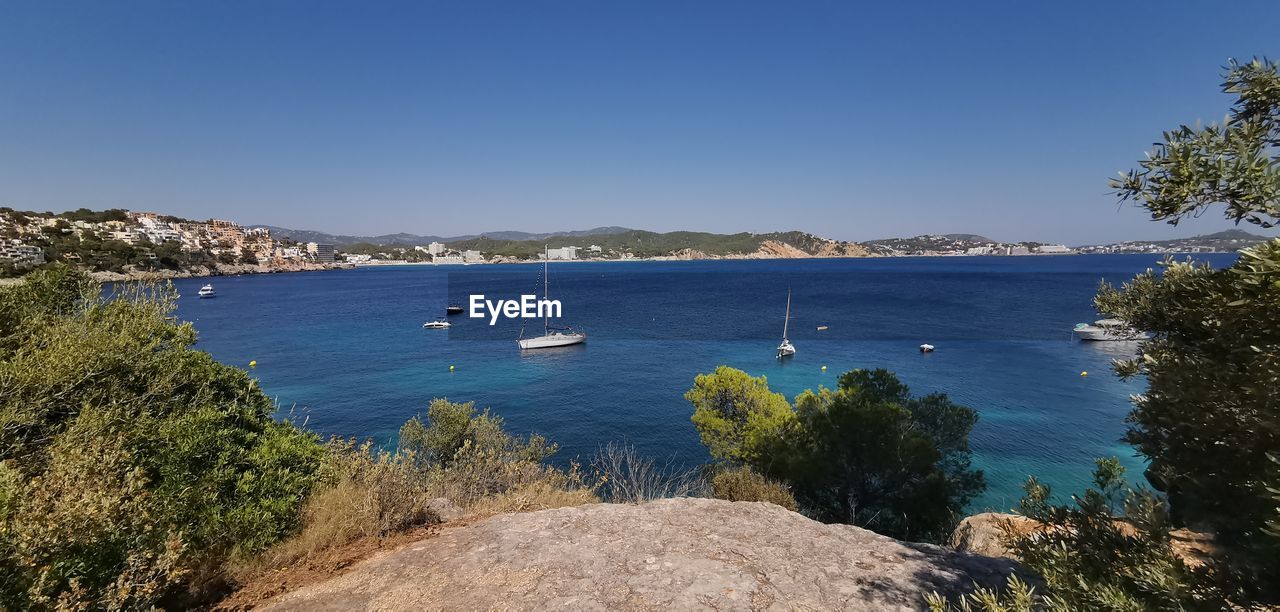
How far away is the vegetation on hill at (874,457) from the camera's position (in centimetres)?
1171

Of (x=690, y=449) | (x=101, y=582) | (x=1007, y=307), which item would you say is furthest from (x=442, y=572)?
(x=1007, y=307)

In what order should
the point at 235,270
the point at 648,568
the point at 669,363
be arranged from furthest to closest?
the point at 235,270, the point at 669,363, the point at 648,568

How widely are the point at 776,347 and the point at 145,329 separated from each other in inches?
1693

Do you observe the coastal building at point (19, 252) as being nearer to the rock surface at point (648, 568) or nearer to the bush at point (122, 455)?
the bush at point (122, 455)

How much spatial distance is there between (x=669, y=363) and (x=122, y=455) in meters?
34.7

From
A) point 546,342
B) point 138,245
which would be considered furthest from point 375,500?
point 138,245

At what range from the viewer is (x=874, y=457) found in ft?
39.5

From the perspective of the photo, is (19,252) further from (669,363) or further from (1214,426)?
(1214,426)

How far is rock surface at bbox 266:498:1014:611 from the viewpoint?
4637 millimetres

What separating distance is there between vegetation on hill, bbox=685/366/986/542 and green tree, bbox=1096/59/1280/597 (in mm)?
6829

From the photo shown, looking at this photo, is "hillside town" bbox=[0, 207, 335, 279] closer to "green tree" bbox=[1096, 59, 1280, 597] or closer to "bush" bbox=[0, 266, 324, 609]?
"bush" bbox=[0, 266, 324, 609]

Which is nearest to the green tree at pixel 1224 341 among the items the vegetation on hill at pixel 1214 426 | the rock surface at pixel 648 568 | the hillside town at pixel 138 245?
the vegetation on hill at pixel 1214 426

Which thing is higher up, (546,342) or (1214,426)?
(1214,426)

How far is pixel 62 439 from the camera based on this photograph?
4.76 m
